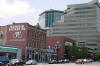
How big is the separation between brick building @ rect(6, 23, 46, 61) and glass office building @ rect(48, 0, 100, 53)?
7268 cm

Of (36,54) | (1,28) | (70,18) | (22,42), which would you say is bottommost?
(36,54)

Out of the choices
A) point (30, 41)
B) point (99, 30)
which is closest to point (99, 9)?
point (99, 30)

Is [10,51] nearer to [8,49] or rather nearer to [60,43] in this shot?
[8,49]

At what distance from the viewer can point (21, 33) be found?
224ft

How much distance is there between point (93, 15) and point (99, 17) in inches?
398

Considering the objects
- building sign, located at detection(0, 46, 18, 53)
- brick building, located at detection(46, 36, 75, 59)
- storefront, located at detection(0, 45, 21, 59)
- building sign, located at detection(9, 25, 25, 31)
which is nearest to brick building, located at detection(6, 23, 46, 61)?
building sign, located at detection(9, 25, 25, 31)

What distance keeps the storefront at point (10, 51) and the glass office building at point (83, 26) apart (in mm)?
82716

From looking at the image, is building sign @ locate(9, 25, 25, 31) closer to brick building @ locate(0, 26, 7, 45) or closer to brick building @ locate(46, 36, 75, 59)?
brick building @ locate(0, 26, 7, 45)

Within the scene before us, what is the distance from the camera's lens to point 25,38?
66875 millimetres

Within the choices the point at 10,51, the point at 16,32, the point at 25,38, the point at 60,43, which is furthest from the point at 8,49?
the point at 60,43

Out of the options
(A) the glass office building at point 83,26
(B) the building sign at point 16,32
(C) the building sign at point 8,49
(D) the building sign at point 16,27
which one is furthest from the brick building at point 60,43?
(A) the glass office building at point 83,26

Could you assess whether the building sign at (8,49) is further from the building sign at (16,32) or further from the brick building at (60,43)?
the brick building at (60,43)

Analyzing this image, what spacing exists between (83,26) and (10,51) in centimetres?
9178

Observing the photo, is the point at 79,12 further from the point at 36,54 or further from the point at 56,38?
the point at 36,54
